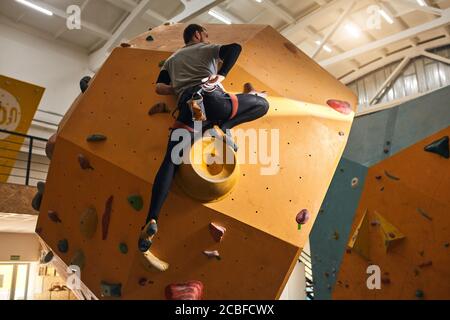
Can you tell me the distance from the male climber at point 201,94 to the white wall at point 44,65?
7155 mm

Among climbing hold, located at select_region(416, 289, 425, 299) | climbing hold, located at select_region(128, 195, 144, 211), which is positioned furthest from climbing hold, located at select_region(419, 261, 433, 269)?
climbing hold, located at select_region(128, 195, 144, 211)

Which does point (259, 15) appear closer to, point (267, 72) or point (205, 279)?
point (267, 72)

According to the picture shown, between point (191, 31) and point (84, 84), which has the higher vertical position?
point (191, 31)

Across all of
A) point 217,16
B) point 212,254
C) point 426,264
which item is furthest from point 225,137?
point 217,16

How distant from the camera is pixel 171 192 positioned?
2105mm

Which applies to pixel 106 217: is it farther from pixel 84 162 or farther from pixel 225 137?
pixel 225 137

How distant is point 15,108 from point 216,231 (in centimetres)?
559

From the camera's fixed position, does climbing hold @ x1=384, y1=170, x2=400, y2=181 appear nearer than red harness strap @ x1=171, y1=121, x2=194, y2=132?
No

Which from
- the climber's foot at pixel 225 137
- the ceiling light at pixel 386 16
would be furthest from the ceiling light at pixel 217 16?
the climber's foot at pixel 225 137

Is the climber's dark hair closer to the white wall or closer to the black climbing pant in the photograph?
the black climbing pant

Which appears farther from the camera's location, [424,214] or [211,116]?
[424,214]

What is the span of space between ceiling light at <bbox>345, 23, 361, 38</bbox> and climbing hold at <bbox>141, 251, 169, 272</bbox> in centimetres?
921

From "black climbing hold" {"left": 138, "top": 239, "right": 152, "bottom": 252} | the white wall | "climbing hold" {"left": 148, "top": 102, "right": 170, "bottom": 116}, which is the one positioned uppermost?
the white wall

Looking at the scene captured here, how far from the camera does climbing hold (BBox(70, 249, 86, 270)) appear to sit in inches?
93.0
